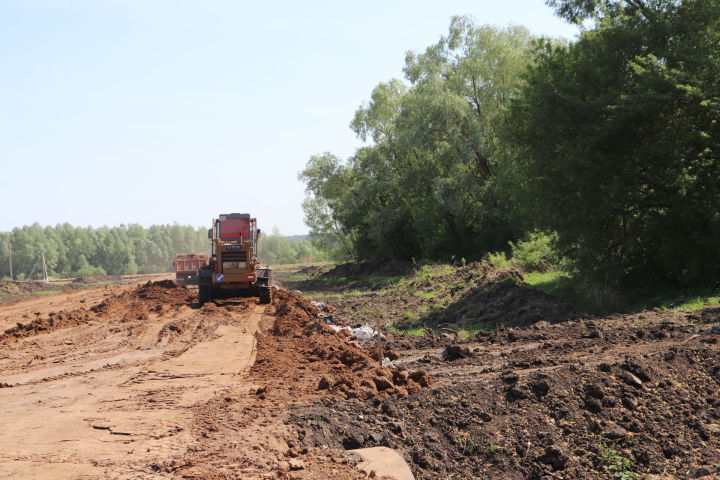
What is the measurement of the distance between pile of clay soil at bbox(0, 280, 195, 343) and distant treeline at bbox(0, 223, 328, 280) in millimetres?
65186

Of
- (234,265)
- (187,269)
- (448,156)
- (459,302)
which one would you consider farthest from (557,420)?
(187,269)

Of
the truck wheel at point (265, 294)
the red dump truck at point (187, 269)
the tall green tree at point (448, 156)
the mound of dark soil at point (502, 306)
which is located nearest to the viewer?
the mound of dark soil at point (502, 306)

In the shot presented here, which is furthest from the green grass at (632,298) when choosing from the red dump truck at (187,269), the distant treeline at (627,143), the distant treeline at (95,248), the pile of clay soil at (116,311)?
the distant treeline at (95,248)

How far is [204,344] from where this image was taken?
14.7 m

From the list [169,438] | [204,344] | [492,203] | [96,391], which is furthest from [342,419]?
[492,203]

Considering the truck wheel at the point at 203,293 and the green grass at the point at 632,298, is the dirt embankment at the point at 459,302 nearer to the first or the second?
the green grass at the point at 632,298

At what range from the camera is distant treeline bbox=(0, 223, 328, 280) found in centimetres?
11044

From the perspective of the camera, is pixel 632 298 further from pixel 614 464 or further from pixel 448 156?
pixel 448 156

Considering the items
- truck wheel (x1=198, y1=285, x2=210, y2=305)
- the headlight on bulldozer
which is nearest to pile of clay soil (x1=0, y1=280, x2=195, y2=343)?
truck wheel (x1=198, y1=285, x2=210, y2=305)

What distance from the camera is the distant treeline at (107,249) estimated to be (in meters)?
110

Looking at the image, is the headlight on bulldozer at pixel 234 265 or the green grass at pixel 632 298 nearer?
the green grass at pixel 632 298

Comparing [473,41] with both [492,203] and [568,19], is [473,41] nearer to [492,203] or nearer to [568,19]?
[492,203]

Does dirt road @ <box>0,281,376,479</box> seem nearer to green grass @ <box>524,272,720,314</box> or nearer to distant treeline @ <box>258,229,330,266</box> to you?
green grass @ <box>524,272,720,314</box>

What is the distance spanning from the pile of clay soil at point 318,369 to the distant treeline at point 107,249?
80353mm
